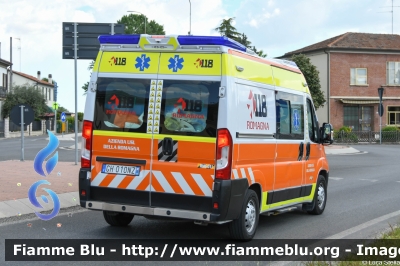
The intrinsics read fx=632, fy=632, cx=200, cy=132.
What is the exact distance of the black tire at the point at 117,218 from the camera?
9.45m

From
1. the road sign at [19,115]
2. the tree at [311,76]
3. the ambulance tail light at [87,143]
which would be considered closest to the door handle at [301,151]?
the ambulance tail light at [87,143]

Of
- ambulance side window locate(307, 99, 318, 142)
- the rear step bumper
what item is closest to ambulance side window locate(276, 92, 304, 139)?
ambulance side window locate(307, 99, 318, 142)

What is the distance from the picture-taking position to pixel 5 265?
6980 mm

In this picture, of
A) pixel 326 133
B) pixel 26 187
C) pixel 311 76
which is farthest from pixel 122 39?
pixel 311 76

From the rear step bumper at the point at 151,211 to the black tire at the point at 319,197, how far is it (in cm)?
410

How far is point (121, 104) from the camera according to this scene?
8500 mm

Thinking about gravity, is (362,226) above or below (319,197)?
below

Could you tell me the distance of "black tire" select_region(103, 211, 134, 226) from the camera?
31.0 feet

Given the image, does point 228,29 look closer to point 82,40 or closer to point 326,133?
A: point 82,40

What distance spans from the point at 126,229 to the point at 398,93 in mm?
48363

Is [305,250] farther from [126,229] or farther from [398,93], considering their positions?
[398,93]

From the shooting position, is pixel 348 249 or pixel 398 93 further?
pixel 398 93

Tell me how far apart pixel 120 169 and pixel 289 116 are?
3049 mm

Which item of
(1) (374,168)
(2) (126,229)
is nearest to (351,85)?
(1) (374,168)
